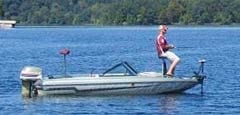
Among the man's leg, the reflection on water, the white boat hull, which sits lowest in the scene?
the reflection on water

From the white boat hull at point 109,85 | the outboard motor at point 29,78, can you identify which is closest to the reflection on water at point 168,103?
the white boat hull at point 109,85

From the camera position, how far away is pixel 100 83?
110ft

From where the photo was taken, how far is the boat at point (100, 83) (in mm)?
33406

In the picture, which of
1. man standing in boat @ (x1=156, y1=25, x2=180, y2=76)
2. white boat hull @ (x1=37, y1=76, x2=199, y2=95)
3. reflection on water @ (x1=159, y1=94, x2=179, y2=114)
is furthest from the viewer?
man standing in boat @ (x1=156, y1=25, x2=180, y2=76)

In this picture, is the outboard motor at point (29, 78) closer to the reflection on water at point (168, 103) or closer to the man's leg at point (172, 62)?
the reflection on water at point (168, 103)

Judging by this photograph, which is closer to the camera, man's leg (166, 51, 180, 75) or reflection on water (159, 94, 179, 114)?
reflection on water (159, 94, 179, 114)

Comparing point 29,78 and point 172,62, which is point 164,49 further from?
point 29,78

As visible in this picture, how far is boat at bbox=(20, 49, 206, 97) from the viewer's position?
3341 cm

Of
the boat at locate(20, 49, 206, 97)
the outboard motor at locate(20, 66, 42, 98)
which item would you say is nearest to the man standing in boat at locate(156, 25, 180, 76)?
the boat at locate(20, 49, 206, 97)

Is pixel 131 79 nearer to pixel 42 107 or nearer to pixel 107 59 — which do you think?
pixel 42 107

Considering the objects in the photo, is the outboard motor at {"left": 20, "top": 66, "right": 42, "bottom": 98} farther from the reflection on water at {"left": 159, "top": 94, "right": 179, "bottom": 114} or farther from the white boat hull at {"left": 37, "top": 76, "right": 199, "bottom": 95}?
the reflection on water at {"left": 159, "top": 94, "right": 179, "bottom": 114}

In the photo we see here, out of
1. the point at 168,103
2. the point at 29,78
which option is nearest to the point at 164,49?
the point at 168,103

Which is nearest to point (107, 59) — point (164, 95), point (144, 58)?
point (144, 58)

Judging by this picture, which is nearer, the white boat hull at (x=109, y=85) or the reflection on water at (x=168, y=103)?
the reflection on water at (x=168, y=103)
